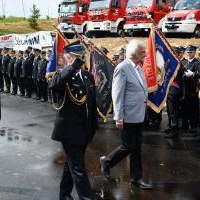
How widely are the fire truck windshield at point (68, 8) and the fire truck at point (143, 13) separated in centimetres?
508

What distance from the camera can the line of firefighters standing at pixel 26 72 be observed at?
1406cm

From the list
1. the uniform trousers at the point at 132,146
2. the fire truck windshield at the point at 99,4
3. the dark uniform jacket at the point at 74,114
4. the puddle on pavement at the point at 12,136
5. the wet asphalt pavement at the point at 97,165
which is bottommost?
the puddle on pavement at the point at 12,136

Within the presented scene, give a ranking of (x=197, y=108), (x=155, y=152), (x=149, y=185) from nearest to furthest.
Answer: (x=149, y=185) → (x=155, y=152) → (x=197, y=108)

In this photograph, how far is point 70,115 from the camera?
4750mm

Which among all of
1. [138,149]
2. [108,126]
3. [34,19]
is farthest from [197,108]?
[34,19]

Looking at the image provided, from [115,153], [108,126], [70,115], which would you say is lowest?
[108,126]

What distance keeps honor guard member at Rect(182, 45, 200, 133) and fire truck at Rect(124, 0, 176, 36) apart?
42.5 ft

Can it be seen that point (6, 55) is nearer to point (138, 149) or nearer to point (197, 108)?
point (197, 108)

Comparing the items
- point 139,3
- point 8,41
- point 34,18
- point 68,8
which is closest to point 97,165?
point 139,3

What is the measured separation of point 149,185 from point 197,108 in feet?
13.4

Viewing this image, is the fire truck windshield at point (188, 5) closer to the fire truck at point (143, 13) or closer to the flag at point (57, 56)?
the fire truck at point (143, 13)

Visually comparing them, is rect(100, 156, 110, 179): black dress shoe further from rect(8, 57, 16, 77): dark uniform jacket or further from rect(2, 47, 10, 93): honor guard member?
rect(2, 47, 10, 93): honor guard member

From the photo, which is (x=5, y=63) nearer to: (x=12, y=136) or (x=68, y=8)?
(x=12, y=136)

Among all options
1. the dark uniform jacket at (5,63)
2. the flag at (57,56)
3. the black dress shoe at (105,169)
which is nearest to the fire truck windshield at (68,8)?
the dark uniform jacket at (5,63)
